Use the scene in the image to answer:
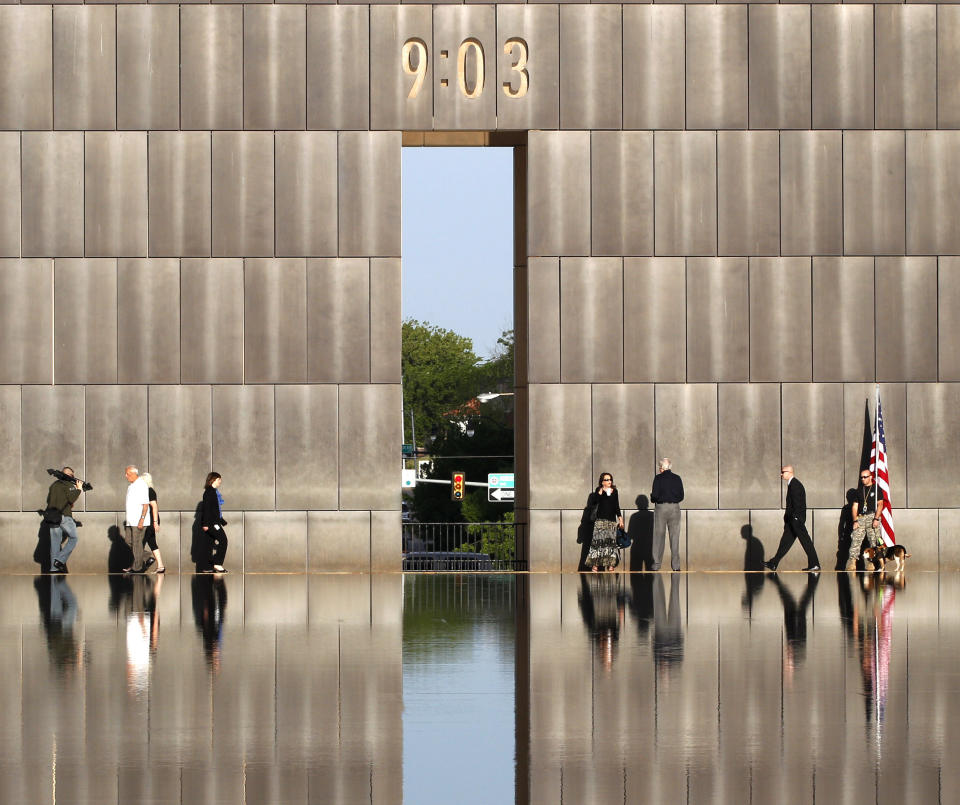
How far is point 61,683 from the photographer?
11.1 metres

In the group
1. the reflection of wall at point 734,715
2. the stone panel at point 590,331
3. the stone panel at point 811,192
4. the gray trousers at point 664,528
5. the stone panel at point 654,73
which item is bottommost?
the reflection of wall at point 734,715

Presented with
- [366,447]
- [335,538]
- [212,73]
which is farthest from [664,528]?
[212,73]

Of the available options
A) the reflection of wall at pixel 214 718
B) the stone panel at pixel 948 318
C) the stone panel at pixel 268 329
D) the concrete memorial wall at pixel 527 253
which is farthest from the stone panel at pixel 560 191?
the reflection of wall at pixel 214 718

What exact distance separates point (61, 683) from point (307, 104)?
52.6 ft

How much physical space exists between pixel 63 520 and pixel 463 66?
397 inches

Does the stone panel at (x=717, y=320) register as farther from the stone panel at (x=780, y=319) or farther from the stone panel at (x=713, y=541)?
the stone panel at (x=713, y=541)

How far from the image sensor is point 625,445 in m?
25.4

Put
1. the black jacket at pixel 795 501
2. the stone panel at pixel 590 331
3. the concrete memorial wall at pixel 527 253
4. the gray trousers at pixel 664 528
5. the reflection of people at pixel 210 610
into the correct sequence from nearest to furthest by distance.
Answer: the reflection of people at pixel 210 610
the gray trousers at pixel 664 528
the black jacket at pixel 795 501
the concrete memorial wall at pixel 527 253
the stone panel at pixel 590 331

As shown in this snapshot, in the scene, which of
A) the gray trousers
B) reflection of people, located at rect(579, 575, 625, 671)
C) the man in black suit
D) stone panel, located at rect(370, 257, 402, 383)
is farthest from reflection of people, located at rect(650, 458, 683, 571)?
stone panel, located at rect(370, 257, 402, 383)

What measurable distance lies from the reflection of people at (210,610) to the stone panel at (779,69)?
39.1ft

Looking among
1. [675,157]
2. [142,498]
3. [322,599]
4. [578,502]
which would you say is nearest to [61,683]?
[322,599]

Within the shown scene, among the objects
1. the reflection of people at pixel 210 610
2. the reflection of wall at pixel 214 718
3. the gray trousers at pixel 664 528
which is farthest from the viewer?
the gray trousers at pixel 664 528

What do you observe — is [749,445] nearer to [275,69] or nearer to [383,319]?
[383,319]

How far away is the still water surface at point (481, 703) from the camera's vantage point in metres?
7.79
